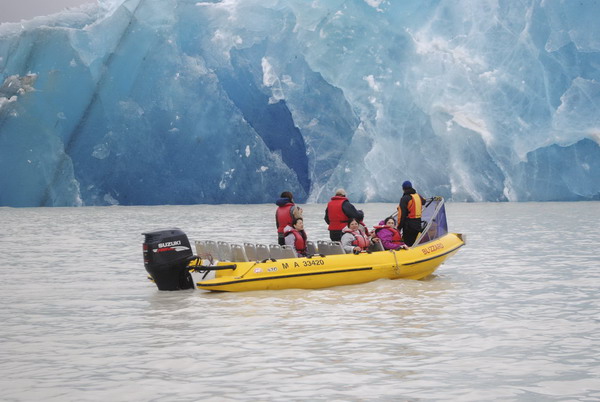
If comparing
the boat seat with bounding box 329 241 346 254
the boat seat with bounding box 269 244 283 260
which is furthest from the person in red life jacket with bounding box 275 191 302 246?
the boat seat with bounding box 269 244 283 260

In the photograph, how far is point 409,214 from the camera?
46.4 feet

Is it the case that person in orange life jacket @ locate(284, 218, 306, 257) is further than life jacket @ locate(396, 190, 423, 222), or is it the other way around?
life jacket @ locate(396, 190, 423, 222)

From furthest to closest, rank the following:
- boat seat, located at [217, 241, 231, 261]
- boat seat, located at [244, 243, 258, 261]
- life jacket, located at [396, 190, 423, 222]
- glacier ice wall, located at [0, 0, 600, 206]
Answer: glacier ice wall, located at [0, 0, 600, 206], life jacket, located at [396, 190, 423, 222], boat seat, located at [217, 241, 231, 261], boat seat, located at [244, 243, 258, 261]

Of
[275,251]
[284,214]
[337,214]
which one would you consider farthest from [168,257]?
[337,214]

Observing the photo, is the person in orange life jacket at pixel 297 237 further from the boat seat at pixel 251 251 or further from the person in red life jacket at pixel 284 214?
the boat seat at pixel 251 251

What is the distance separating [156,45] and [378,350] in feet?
138

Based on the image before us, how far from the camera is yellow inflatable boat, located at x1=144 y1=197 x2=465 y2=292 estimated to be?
1191 cm

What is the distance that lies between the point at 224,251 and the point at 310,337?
408 centimetres

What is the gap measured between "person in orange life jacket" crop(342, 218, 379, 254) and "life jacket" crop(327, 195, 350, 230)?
0.46m

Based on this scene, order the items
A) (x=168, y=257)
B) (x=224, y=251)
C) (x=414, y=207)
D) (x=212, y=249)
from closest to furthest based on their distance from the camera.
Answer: (x=168, y=257), (x=224, y=251), (x=212, y=249), (x=414, y=207)

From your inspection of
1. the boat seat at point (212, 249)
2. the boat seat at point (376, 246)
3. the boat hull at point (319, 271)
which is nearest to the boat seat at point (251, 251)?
the boat hull at point (319, 271)

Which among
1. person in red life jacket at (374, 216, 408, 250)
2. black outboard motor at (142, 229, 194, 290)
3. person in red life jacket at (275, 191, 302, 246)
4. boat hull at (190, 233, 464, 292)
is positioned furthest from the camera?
person in red life jacket at (374, 216, 408, 250)

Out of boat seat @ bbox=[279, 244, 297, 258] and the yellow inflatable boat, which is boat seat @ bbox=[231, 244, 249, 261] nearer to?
the yellow inflatable boat

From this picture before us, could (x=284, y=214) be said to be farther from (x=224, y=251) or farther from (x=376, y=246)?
(x=376, y=246)
